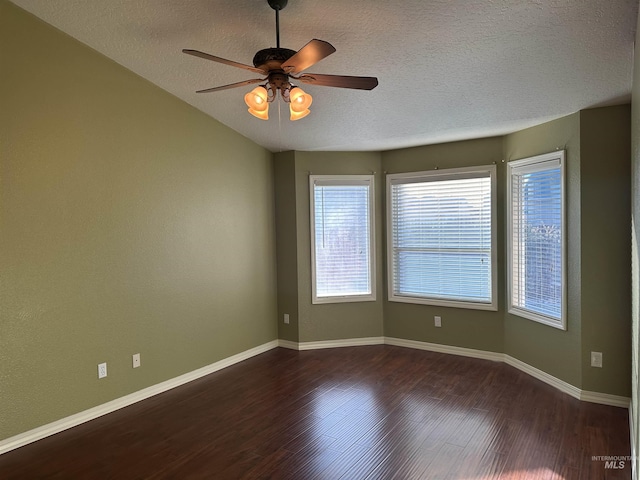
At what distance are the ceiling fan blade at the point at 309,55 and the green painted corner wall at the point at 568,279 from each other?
2595mm

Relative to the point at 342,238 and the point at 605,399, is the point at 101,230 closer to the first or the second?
the point at 342,238

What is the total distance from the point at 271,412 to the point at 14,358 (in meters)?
1.87

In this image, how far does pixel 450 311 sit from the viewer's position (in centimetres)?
497

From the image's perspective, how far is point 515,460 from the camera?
9.00 ft

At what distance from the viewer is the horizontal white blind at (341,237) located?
5.34m

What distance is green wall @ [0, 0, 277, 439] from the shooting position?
9.91 feet

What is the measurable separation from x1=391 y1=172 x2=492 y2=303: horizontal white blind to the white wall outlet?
1239 millimetres

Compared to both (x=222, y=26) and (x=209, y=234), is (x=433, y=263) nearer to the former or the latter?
(x=209, y=234)

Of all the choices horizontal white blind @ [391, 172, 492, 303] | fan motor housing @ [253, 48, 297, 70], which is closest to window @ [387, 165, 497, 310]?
horizontal white blind @ [391, 172, 492, 303]

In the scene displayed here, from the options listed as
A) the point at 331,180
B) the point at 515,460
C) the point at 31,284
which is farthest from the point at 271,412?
the point at 331,180

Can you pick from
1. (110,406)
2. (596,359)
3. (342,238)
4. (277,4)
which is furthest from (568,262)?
(110,406)

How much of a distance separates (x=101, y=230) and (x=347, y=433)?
2.48m

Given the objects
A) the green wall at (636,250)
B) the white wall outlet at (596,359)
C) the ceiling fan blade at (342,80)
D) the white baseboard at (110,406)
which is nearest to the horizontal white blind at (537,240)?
the white wall outlet at (596,359)

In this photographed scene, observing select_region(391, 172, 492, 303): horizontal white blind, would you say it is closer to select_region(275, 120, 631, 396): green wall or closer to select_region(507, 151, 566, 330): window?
select_region(275, 120, 631, 396): green wall
